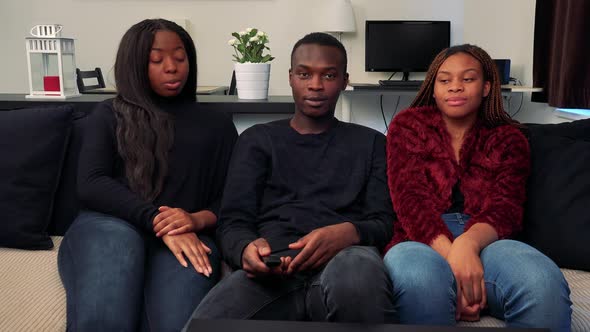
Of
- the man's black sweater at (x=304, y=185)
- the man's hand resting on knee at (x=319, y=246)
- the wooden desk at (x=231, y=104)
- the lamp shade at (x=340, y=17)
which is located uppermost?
the lamp shade at (x=340, y=17)

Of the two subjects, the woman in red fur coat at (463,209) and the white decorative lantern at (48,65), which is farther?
the white decorative lantern at (48,65)

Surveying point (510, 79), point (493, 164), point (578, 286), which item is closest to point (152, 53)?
point (493, 164)

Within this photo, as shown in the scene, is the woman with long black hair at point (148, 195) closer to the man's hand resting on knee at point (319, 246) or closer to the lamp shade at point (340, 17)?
the man's hand resting on knee at point (319, 246)

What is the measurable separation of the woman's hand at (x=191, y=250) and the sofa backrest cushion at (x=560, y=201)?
0.82 meters

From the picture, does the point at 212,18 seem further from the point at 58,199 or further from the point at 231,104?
the point at 58,199

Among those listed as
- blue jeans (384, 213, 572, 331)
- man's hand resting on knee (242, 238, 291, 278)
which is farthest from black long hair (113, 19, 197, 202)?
blue jeans (384, 213, 572, 331)

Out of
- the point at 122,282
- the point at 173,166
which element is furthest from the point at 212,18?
the point at 122,282

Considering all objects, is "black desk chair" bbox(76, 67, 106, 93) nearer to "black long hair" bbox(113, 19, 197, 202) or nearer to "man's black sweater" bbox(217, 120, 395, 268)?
"black long hair" bbox(113, 19, 197, 202)

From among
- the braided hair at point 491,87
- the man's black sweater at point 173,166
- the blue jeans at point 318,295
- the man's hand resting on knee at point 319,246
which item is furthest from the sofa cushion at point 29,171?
the braided hair at point 491,87

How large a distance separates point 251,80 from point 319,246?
3.35 ft

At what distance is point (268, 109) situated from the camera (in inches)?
81.5

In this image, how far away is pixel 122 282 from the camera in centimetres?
128

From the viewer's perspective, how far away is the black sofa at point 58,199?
143 centimetres

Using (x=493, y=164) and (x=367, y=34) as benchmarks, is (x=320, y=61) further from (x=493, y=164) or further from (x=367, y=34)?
(x=367, y=34)
